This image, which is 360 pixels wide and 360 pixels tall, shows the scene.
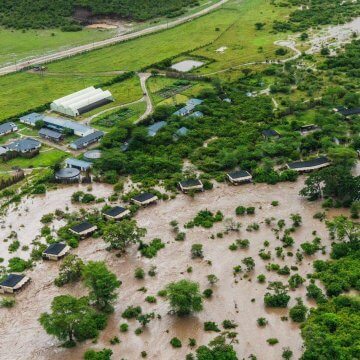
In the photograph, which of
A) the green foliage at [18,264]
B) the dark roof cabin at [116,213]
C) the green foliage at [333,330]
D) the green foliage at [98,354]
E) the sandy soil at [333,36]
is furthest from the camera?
the sandy soil at [333,36]

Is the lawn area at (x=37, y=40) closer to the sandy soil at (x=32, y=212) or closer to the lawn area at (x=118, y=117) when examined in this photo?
the lawn area at (x=118, y=117)

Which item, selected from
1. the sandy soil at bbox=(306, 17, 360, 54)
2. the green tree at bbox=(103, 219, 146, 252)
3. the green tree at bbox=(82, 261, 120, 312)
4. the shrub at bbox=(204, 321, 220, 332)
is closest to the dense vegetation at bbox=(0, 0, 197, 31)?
the sandy soil at bbox=(306, 17, 360, 54)

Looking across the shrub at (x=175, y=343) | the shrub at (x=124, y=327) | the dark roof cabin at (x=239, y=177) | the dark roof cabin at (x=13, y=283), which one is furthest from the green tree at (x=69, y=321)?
the dark roof cabin at (x=239, y=177)

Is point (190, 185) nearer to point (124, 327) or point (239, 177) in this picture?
point (239, 177)

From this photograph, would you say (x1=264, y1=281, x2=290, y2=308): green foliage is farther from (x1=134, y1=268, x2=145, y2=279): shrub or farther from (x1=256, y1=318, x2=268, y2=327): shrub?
(x1=134, y1=268, x2=145, y2=279): shrub

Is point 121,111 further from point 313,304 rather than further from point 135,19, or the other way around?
point 135,19
